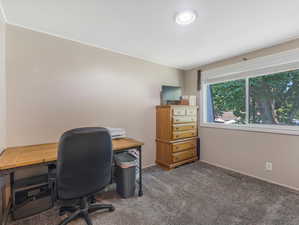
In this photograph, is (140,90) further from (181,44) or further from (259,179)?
(259,179)

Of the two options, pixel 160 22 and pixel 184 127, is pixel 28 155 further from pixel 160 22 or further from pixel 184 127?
pixel 184 127

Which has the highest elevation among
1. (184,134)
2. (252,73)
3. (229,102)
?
(252,73)

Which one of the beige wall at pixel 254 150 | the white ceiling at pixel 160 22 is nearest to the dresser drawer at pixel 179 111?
the beige wall at pixel 254 150

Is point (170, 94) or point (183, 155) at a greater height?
point (170, 94)

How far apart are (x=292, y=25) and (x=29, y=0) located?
2.91m

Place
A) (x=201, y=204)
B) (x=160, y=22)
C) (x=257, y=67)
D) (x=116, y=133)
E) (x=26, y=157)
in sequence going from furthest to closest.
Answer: (x=257, y=67), (x=116, y=133), (x=201, y=204), (x=160, y=22), (x=26, y=157)

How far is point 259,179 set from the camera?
2.54 meters

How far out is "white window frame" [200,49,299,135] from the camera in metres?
2.25

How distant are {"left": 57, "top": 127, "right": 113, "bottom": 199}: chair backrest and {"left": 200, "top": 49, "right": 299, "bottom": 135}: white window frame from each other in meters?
2.50

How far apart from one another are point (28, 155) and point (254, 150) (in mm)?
3240

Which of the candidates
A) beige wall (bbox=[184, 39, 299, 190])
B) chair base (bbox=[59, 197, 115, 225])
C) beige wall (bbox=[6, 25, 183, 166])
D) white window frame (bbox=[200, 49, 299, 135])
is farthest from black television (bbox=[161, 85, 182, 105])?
chair base (bbox=[59, 197, 115, 225])

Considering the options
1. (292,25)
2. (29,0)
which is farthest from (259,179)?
(29,0)

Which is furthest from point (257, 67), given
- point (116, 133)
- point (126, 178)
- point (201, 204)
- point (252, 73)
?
point (126, 178)

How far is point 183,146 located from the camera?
3117 millimetres
